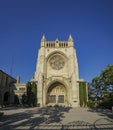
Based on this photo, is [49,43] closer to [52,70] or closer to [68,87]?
[52,70]

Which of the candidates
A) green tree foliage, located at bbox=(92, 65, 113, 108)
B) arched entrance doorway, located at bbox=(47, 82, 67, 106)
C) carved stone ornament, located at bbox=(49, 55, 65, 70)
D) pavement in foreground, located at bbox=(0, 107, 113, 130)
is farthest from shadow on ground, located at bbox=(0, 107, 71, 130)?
carved stone ornament, located at bbox=(49, 55, 65, 70)

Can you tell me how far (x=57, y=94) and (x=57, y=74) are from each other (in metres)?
5.92

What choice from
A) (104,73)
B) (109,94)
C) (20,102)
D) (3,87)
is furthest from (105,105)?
(3,87)

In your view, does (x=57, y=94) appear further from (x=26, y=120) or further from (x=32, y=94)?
(x=26, y=120)

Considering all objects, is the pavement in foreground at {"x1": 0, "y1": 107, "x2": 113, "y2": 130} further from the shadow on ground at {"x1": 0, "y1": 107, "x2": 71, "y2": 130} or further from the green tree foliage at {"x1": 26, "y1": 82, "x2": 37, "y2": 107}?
the green tree foliage at {"x1": 26, "y1": 82, "x2": 37, "y2": 107}

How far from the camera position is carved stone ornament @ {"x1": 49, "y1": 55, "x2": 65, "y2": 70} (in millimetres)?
43984

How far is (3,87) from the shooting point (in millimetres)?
44469

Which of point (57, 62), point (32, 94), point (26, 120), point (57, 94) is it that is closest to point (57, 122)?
point (26, 120)

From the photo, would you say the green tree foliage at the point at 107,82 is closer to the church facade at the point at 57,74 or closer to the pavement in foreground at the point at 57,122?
the church facade at the point at 57,74

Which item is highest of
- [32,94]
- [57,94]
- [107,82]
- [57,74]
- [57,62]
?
[57,62]

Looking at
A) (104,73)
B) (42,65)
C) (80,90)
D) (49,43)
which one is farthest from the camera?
(49,43)

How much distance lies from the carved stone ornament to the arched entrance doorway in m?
5.39

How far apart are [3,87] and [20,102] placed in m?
7.01

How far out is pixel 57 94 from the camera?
135 feet
